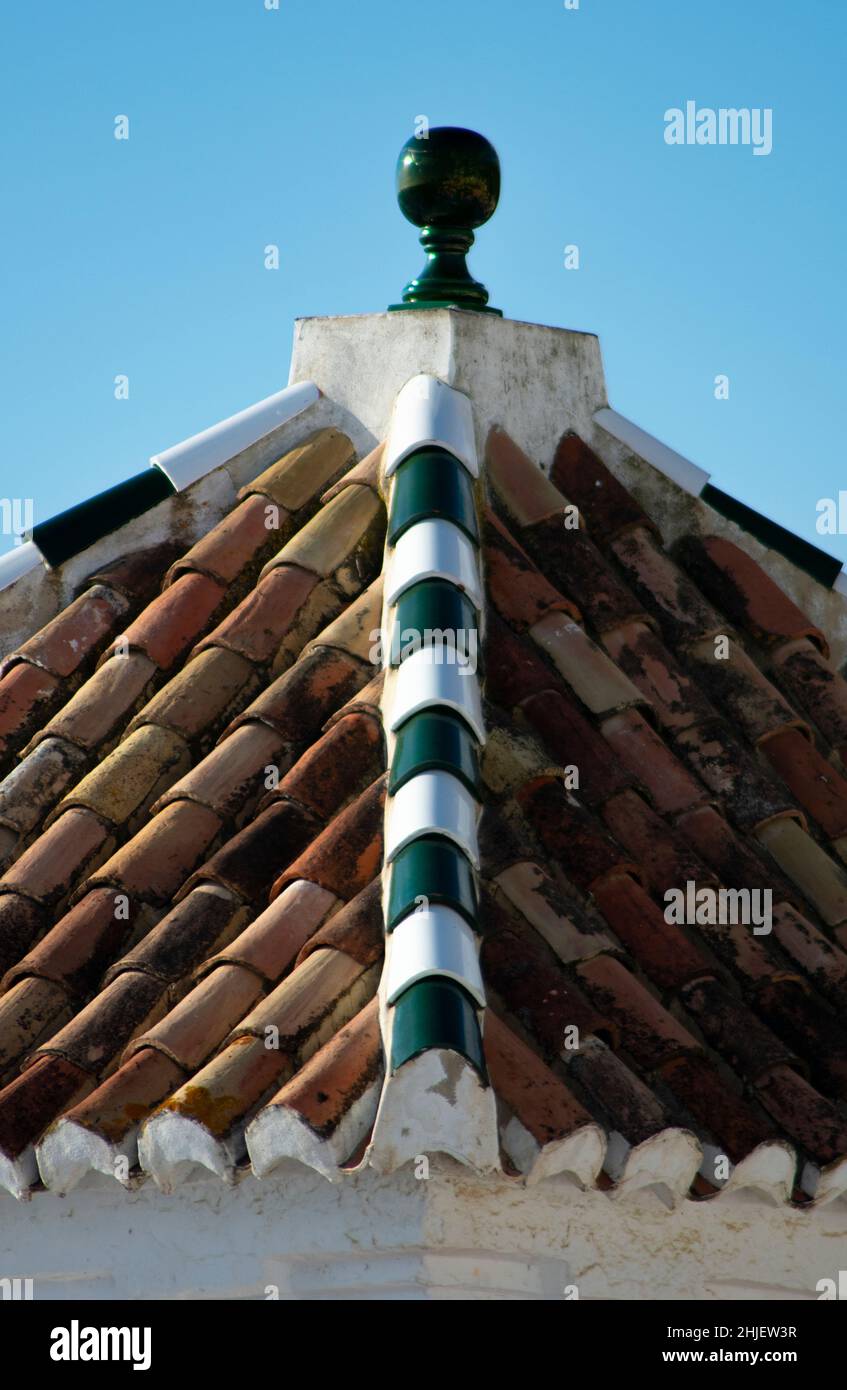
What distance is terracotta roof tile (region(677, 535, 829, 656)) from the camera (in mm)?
6402

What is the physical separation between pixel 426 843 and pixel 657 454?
2256 mm

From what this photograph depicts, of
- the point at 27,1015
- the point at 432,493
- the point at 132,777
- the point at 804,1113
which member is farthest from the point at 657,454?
the point at 27,1015

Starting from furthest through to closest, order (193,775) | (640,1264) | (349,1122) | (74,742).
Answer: (74,742)
(193,775)
(640,1264)
(349,1122)

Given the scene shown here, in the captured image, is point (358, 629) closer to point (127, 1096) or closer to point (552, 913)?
point (552, 913)

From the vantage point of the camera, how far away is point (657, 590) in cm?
625

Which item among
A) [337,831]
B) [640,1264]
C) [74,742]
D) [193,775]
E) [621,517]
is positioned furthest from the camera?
[621,517]

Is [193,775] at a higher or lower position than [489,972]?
higher

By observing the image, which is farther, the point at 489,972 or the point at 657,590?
the point at 657,590

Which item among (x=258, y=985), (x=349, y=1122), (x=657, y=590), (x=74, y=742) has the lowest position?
(x=349, y=1122)

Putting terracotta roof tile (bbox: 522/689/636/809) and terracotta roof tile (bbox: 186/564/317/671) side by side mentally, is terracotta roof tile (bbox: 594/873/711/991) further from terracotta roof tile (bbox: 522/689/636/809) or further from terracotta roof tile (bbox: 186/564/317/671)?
terracotta roof tile (bbox: 186/564/317/671)

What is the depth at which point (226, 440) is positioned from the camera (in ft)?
21.4

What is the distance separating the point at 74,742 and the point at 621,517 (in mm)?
1852

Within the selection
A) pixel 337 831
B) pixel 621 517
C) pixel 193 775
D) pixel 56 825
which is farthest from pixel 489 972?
pixel 621 517
